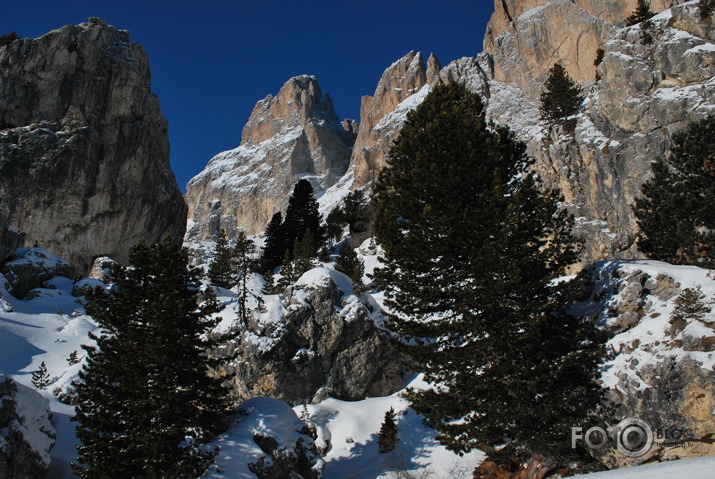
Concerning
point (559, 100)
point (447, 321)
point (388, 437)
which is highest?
point (559, 100)

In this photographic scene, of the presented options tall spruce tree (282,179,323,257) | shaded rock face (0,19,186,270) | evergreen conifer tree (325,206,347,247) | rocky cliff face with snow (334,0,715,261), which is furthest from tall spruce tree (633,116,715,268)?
shaded rock face (0,19,186,270)

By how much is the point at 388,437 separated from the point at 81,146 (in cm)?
5830

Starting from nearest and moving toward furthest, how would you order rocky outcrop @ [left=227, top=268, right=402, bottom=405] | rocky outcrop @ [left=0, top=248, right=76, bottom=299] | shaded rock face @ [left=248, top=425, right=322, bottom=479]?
1. shaded rock face @ [left=248, top=425, right=322, bottom=479]
2. rocky outcrop @ [left=227, top=268, right=402, bottom=405]
3. rocky outcrop @ [left=0, top=248, right=76, bottom=299]

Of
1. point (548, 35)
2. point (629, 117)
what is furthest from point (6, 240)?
point (548, 35)

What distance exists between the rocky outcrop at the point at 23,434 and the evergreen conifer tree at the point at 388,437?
11124 mm

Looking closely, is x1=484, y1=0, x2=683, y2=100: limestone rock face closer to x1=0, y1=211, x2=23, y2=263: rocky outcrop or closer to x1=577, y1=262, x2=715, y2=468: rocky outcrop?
x1=577, y1=262, x2=715, y2=468: rocky outcrop

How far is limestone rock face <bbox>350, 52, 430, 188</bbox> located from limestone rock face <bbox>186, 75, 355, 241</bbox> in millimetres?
24608

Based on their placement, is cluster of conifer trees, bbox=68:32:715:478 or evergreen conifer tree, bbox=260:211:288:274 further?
evergreen conifer tree, bbox=260:211:288:274

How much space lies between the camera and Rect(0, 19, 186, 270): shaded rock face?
2143 inches

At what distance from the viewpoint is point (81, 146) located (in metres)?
57.1

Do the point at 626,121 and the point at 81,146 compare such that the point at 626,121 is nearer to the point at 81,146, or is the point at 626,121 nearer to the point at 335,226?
the point at 335,226

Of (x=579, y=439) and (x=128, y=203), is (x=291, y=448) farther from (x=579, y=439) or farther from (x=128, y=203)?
(x=128, y=203)

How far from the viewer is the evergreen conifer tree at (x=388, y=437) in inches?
672

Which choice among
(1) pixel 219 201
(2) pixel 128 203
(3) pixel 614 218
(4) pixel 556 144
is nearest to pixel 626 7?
(4) pixel 556 144
